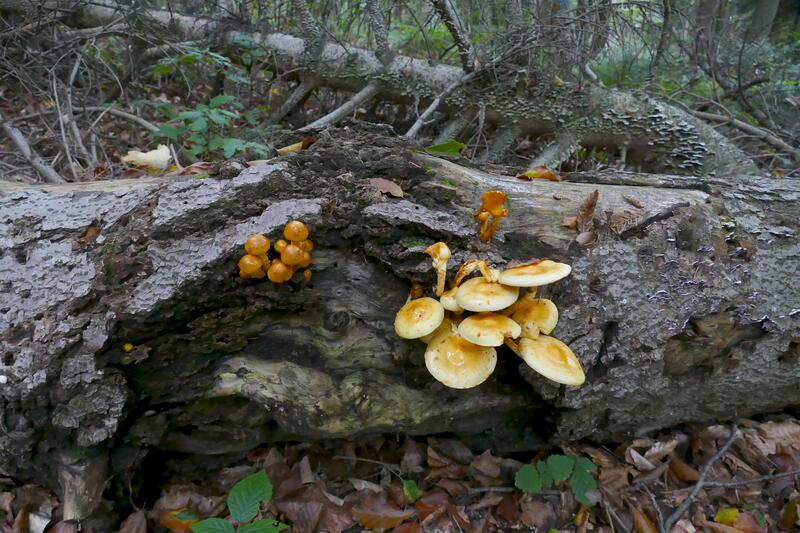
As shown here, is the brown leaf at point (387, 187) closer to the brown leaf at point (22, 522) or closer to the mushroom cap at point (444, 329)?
the mushroom cap at point (444, 329)

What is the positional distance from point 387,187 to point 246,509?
1606 mm

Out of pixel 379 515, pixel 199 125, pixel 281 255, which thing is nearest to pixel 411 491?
pixel 379 515

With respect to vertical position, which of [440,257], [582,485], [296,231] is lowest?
[582,485]

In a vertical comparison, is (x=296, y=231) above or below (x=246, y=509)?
above

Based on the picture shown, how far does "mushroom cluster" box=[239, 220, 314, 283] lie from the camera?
1928mm

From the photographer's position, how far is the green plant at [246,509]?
2.03 metres

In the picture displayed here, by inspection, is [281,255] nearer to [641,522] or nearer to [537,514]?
[537,514]

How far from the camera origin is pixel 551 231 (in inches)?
91.2

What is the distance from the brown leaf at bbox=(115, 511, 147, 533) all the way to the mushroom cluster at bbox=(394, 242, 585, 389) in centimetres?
171

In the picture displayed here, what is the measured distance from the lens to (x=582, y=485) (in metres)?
2.49

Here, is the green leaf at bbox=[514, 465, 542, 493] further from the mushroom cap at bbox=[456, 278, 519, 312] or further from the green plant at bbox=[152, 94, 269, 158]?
the green plant at bbox=[152, 94, 269, 158]

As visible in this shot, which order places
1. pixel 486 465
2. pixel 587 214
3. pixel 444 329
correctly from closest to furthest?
pixel 444 329, pixel 587 214, pixel 486 465

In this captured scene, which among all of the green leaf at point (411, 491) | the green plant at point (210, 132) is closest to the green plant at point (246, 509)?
the green leaf at point (411, 491)

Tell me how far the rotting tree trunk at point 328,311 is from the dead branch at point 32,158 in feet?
7.63
